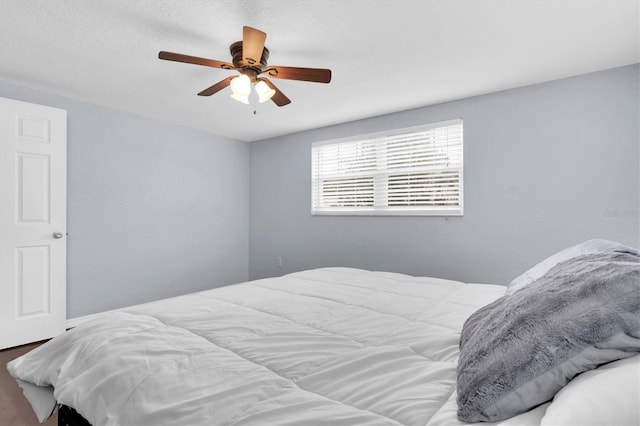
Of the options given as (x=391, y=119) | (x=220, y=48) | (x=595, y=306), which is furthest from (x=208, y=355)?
(x=391, y=119)

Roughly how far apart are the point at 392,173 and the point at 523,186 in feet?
4.35

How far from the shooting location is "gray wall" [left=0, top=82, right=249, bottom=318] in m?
3.33

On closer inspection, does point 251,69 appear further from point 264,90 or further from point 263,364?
point 263,364

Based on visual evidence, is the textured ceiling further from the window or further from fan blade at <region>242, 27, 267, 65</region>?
the window

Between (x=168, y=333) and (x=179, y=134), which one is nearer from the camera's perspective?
(x=168, y=333)

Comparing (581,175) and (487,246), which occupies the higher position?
(581,175)

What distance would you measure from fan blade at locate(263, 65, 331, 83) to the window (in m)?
1.82

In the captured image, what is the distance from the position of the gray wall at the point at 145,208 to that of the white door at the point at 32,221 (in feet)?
0.79

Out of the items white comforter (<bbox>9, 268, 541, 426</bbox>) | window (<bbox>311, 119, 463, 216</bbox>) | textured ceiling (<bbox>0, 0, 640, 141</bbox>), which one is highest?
textured ceiling (<bbox>0, 0, 640, 141</bbox>)

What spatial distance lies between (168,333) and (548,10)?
2.61 metres

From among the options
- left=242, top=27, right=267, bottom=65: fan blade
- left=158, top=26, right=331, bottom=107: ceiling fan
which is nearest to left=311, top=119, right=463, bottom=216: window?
left=158, top=26, right=331, bottom=107: ceiling fan

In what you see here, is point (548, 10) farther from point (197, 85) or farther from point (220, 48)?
point (197, 85)

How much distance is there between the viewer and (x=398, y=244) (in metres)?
3.66

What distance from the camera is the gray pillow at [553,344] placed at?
70 cm
